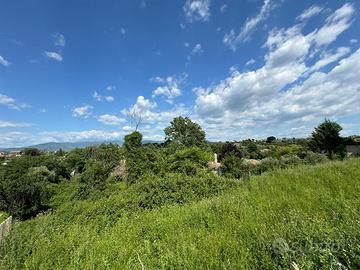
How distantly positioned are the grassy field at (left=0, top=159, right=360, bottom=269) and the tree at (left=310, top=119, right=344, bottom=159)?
16796mm

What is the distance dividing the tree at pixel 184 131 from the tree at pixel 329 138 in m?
15.4

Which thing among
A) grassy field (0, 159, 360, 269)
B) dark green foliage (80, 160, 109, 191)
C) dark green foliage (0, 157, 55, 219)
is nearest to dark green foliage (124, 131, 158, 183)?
dark green foliage (80, 160, 109, 191)

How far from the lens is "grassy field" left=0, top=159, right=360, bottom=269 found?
3.02 m

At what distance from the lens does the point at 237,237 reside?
4039 mm

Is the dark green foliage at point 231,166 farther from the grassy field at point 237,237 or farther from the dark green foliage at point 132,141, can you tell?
the grassy field at point 237,237

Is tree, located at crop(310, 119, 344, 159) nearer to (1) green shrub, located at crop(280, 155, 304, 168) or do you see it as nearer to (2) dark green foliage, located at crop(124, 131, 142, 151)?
(1) green shrub, located at crop(280, 155, 304, 168)

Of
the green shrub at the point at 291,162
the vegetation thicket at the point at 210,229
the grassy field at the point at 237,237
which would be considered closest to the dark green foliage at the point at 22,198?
the vegetation thicket at the point at 210,229

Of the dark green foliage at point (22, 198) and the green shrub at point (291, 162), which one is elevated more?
the green shrub at point (291, 162)

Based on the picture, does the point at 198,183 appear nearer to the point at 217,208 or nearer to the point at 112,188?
the point at 217,208

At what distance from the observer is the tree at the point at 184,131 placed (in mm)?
35156

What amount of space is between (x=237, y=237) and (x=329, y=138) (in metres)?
22.4

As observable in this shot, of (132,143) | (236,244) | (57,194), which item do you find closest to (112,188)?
(132,143)

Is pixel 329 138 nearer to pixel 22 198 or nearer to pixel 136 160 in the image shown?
pixel 136 160

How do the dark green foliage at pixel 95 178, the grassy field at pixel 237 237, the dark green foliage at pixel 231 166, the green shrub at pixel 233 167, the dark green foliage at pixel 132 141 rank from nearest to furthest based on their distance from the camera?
the grassy field at pixel 237 237 < the dark green foliage at pixel 95 178 < the dark green foliage at pixel 132 141 < the green shrub at pixel 233 167 < the dark green foliage at pixel 231 166
